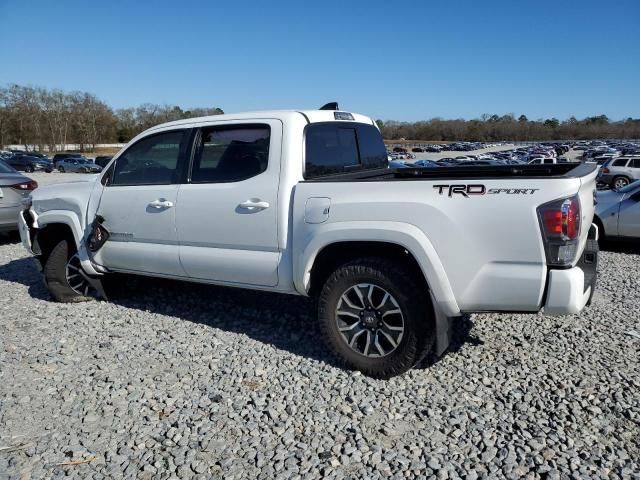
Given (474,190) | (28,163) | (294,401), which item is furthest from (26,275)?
(28,163)

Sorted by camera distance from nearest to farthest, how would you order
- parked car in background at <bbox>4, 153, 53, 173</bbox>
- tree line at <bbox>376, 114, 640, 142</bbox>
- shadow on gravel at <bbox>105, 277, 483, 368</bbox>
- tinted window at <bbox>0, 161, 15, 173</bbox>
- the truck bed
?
the truck bed → shadow on gravel at <bbox>105, 277, 483, 368</bbox> → tinted window at <bbox>0, 161, 15, 173</bbox> → parked car in background at <bbox>4, 153, 53, 173</bbox> → tree line at <bbox>376, 114, 640, 142</bbox>

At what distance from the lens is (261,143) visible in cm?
409

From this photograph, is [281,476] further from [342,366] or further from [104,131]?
[104,131]

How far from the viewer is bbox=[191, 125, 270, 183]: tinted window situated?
4082mm

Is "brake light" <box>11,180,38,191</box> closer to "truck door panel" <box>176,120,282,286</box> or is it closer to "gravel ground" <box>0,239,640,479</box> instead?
"gravel ground" <box>0,239,640,479</box>

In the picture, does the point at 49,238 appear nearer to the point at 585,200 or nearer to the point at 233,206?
the point at 233,206

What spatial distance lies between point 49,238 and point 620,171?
2641cm

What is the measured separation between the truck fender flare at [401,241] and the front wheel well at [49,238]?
3.10m

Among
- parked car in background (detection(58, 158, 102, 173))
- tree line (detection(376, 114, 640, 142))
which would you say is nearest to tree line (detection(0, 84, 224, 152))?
parked car in background (detection(58, 158, 102, 173))

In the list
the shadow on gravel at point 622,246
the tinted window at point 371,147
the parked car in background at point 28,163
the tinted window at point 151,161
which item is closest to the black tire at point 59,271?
the tinted window at point 151,161

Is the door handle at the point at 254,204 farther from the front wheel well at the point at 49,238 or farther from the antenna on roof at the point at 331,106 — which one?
the front wheel well at the point at 49,238

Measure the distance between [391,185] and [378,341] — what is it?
111 centimetres

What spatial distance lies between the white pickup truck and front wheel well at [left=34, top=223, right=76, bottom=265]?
104mm

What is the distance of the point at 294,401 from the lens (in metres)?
3.40
